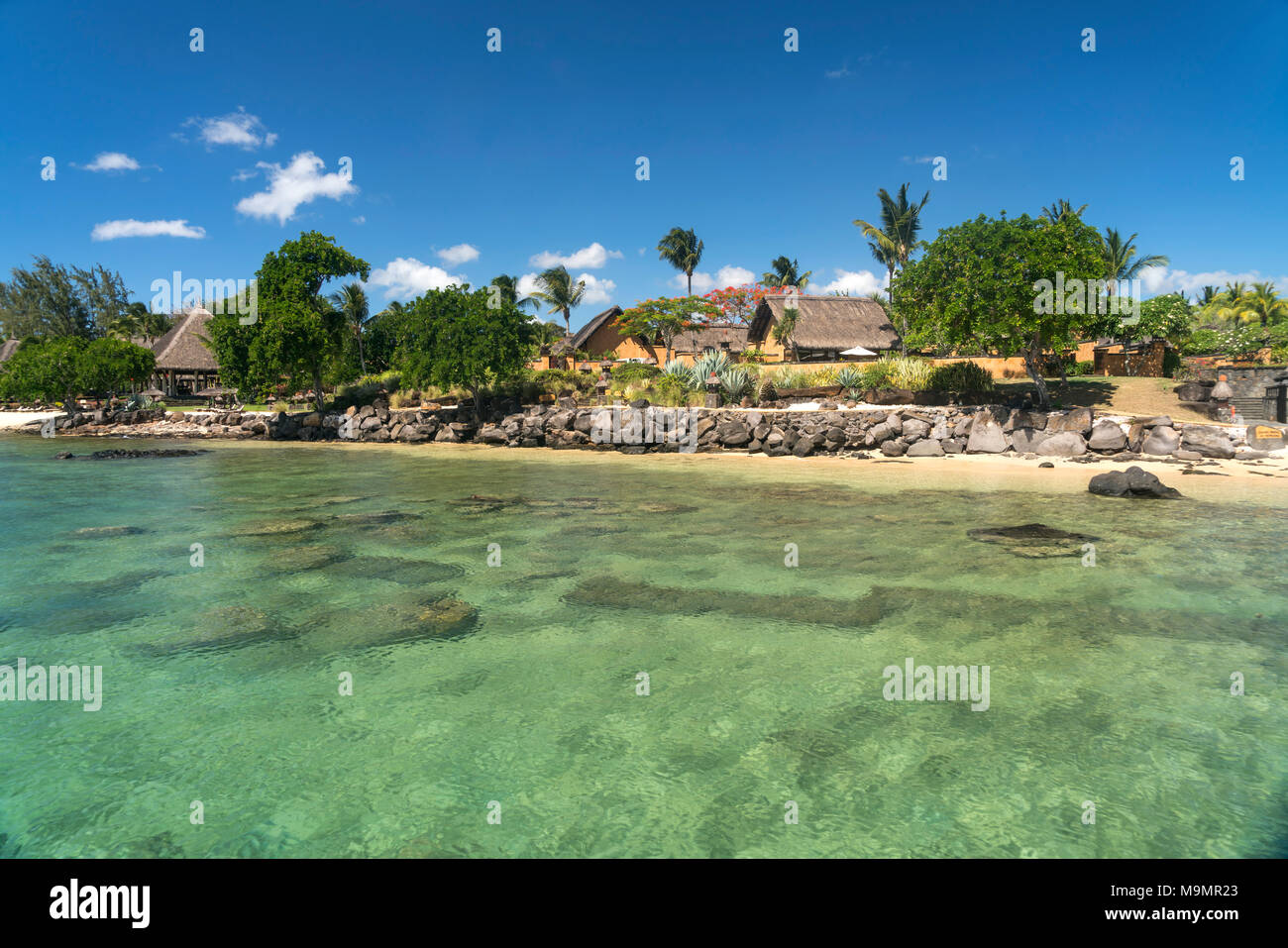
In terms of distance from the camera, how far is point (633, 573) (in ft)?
28.8

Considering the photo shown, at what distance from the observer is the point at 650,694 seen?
17.3 ft

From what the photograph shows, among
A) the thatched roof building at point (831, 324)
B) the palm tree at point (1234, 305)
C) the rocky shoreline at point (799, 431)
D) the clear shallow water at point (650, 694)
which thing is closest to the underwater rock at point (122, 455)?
the rocky shoreline at point (799, 431)

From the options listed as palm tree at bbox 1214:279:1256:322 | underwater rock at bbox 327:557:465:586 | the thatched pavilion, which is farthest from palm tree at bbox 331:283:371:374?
palm tree at bbox 1214:279:1256:322

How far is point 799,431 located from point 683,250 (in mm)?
44654

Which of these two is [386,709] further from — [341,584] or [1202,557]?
[1202,557]

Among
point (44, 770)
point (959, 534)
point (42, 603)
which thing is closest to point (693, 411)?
point (959, 534)

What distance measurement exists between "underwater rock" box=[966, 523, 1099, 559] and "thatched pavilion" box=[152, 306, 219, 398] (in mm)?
57713

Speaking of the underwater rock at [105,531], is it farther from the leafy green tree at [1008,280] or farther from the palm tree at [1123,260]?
the palm tree at [1123,260]

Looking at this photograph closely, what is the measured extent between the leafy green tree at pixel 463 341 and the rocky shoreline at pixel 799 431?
2.37 metres

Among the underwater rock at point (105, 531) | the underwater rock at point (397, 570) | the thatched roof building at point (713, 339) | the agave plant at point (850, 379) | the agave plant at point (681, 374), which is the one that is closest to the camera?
the underwater rock at point (397, 570)

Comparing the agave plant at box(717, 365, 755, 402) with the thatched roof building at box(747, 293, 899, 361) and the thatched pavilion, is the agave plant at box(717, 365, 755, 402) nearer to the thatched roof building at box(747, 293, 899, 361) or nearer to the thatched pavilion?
the thatched roof building at box(747, 293, 899, 361)

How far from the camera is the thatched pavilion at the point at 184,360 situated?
5350cm

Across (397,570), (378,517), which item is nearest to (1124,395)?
(378,517)

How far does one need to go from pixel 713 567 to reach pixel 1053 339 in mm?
18475
